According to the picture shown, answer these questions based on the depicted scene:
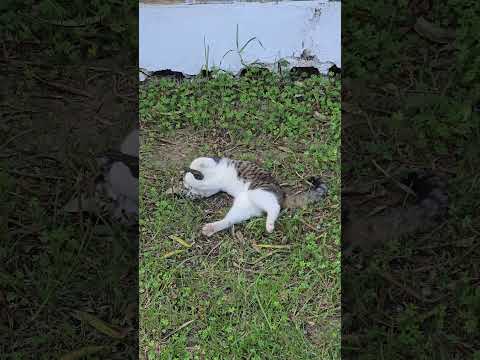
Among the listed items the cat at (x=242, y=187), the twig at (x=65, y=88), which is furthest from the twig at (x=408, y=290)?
the twig at (x=65, y=88)

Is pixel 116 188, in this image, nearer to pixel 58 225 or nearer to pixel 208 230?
pixel 58 225

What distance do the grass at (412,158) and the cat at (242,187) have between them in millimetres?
285

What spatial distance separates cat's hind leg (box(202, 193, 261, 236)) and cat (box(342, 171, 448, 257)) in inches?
13.2

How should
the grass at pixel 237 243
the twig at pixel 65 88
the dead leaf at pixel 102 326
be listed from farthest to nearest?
1. the twig at pixel 65 88
2. the dead leaf at pixel 102 326
3. the grass at pixel 237 243

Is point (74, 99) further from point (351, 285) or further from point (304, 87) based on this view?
point (351, 285)

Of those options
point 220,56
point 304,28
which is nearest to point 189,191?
point 220,56

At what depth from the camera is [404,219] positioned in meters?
1.99

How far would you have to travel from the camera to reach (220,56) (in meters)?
1.78

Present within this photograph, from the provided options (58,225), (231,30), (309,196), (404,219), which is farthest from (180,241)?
(404,219)

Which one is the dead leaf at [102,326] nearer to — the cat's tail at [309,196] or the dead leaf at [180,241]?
the dead leaf at [180,241]

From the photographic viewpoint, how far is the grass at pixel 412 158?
1929 mm

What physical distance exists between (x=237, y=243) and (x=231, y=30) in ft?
1.90

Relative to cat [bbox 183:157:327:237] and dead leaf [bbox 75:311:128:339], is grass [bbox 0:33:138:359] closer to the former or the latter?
dead leaf [bbox 75:311:128:339]

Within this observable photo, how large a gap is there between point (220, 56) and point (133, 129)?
427mm
